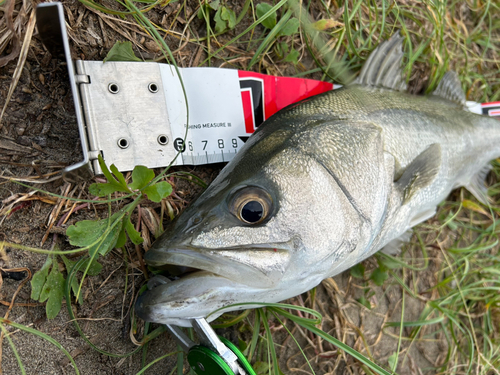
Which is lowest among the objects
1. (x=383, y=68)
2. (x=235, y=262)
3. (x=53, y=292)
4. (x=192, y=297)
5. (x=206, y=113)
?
(x=53, y=292)

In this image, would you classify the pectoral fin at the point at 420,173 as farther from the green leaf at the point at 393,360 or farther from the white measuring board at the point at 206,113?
the green leaf at the point at 393,360

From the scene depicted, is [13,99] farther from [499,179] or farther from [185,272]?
[499,179]

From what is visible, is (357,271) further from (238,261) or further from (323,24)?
→ (323,24)

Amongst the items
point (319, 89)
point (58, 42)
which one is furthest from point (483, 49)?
point (58, 42)

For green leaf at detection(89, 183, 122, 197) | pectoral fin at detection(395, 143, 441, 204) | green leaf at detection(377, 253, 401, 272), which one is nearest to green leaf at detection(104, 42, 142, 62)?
green leaf at detection(89, 183, 122, 197)

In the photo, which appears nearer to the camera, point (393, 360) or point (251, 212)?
point (251, 212)

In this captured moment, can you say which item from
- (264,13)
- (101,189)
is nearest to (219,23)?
(264,13)
